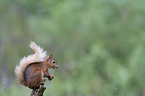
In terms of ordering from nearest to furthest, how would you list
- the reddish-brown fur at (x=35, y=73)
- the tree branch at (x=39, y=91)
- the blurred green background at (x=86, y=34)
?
the tree branch at (x=39, y=91), the reddish-brown fur at (x=35, y=73), the blurred green background at (x=86, y=34)

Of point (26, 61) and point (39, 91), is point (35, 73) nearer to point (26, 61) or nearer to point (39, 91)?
point (26, 61)

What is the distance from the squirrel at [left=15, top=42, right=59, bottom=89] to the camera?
2.91 m

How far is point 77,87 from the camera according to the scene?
8492 millimetres

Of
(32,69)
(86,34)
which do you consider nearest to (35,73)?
(32,69)

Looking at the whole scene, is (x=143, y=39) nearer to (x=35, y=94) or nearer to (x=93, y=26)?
(x=93, y=26)

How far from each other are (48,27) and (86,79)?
16.0 feet

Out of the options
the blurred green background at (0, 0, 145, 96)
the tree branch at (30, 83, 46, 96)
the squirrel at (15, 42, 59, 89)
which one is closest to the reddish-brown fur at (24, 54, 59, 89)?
the squirrel at (15, 42, 59, 89)

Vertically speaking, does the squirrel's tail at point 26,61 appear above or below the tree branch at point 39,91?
above

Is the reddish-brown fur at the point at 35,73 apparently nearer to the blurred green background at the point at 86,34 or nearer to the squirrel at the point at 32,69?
the squirrel at the point at 32,69

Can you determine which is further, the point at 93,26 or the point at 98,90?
the point at 93,26

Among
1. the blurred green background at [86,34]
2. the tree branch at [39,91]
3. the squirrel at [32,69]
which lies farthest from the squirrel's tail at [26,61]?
the blurred green background at [86,34]

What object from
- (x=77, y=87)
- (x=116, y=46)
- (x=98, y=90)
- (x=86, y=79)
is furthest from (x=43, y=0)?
(x=98, y=90)

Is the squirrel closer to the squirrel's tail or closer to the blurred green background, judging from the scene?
the squirrel's tail

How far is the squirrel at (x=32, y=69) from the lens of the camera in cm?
291
